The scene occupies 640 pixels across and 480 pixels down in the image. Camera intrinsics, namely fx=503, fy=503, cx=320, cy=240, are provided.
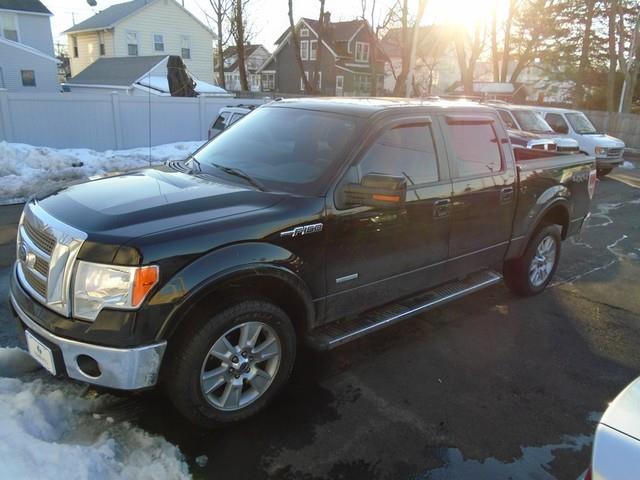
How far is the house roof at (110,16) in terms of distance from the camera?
33094 mm

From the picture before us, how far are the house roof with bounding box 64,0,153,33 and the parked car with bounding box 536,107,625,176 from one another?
93.5ft

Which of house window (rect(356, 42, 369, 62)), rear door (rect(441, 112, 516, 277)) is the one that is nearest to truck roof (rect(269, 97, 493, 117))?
rear door (rect(441, 112, 516, 277))

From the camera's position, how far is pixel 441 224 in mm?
4008

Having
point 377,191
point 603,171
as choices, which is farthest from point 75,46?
point 377,191

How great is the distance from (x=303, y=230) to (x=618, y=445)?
1.93 meters

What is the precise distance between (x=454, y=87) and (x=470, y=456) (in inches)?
1319

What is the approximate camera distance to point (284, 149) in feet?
12.2

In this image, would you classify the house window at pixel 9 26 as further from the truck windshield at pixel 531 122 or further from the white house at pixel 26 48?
the truck windshield at pixel 531 122

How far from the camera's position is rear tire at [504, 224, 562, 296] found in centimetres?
518

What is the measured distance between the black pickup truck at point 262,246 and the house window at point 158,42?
34308mm

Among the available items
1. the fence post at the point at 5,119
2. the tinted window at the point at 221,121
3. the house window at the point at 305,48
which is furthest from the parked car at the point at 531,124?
the house window at the point at 305,48

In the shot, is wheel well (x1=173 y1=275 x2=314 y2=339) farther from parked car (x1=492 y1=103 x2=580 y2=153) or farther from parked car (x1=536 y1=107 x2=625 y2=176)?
parked car (x1=536 y1=107 x2=625 y2=176)

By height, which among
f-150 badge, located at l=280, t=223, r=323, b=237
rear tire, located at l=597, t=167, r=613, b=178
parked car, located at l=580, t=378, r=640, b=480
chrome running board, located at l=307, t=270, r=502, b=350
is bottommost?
rear tire, located at l=597, t=167, r=613, b=178

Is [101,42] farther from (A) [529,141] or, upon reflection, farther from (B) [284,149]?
(B) [284,149]
